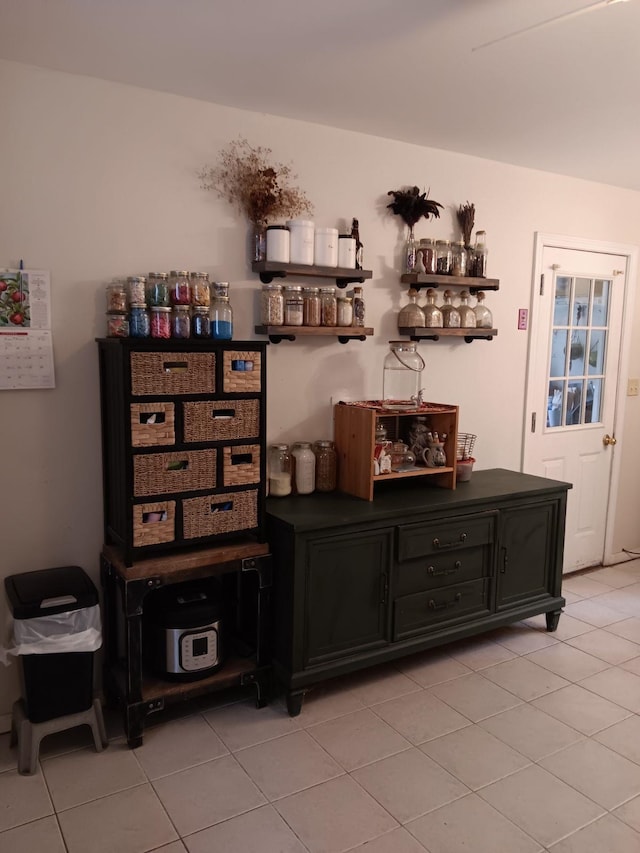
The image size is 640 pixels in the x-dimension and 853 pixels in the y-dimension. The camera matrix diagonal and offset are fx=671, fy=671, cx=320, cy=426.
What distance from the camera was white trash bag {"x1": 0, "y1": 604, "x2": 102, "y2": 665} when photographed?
231 cm

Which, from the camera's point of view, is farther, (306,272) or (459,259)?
(459,259)

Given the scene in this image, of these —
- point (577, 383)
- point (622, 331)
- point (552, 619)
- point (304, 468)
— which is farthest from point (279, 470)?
point (622, 331)

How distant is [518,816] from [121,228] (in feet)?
8.32

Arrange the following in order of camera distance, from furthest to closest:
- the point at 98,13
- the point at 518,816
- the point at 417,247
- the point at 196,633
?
the point at 417,247
the point at 196,633
the point at 518,816
the point at 98,13

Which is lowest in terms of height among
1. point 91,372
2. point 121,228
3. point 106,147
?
point 91,372

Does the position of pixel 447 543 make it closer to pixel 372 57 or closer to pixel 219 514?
pixel 219 514

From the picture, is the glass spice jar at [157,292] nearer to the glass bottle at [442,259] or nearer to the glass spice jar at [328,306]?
the glass spice jar at [328,306]

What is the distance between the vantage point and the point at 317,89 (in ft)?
8.64

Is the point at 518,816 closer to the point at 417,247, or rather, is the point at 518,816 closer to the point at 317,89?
the point at 417,247

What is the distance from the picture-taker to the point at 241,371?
2557 mm

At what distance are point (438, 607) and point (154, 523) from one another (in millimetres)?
1400

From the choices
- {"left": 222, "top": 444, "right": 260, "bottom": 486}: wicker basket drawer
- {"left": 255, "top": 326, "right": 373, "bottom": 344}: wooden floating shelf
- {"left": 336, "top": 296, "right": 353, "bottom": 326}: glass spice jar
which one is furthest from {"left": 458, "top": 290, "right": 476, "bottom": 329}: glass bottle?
{"left": 222, "top": 444, "right": 260, "bottom": 486}: wicker basket drawer

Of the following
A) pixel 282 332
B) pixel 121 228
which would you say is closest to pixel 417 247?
pixel 282 332

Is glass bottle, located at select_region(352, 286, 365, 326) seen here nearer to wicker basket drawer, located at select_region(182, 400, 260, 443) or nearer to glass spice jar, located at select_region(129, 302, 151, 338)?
wicker basket drawer, located at select_region(182, 400, 260, 443)
